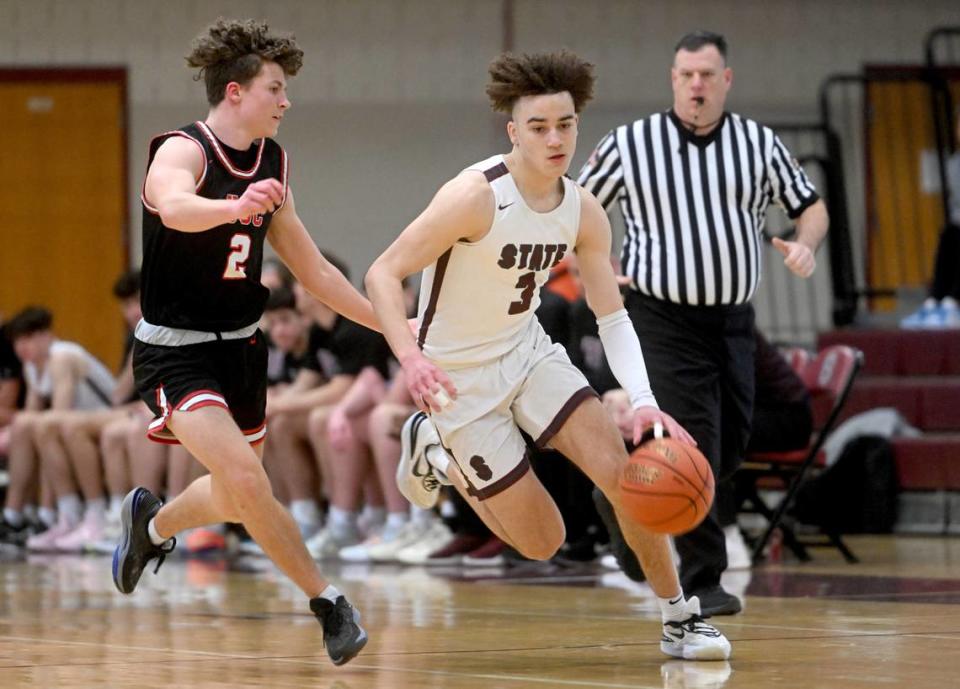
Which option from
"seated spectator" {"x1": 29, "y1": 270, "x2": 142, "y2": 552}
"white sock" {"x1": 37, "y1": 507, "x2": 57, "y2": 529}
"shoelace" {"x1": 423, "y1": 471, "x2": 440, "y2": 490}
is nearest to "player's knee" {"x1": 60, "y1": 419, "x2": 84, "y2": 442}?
"seated spectator" {"x1": 29, "y1": 270, "x2": 142, "y2": 552}

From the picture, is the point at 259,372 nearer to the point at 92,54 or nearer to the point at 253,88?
the point at 253,88

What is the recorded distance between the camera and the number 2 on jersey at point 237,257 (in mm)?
4887

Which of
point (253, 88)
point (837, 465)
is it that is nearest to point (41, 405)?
point (837, 465)

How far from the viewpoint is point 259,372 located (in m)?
5.08

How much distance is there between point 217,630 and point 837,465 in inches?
200

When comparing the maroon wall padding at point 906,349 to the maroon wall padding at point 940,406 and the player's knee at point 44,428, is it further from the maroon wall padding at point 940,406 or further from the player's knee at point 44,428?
the player's knee at point 44,428

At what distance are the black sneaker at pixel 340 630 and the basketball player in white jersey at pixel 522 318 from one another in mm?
500

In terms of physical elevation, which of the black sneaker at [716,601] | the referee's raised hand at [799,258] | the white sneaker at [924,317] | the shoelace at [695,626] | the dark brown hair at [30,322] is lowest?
the black sneaker at [716,601]

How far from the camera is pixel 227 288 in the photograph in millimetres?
4918

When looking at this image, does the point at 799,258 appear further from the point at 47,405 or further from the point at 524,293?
the point at 47,405

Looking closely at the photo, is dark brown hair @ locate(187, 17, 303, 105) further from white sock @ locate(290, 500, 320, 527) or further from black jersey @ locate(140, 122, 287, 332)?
white sock @ locate(290, 500, 320, 527)

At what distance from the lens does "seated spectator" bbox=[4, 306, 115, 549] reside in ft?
35.5

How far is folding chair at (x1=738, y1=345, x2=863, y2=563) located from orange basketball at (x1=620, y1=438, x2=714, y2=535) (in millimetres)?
3629

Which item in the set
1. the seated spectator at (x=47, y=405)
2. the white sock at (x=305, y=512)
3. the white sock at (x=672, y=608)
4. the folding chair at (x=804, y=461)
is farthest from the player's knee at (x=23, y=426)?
the white sock at (x=672, y=608)
